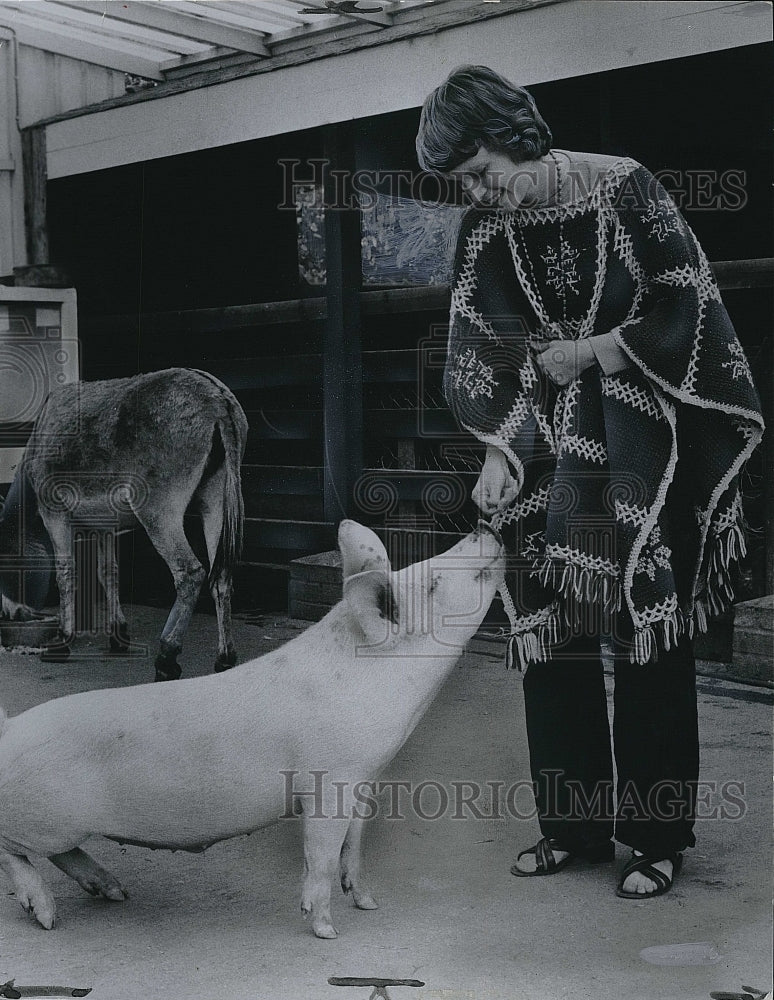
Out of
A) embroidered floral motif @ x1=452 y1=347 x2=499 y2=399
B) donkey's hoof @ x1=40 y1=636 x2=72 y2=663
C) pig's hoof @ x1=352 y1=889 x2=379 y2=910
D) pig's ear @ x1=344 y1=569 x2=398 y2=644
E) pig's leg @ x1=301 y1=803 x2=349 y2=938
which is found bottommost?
pig's hoof @ x1=352 y1=889 x2=379 y2=910

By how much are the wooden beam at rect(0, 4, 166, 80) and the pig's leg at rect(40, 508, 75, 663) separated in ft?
4.86

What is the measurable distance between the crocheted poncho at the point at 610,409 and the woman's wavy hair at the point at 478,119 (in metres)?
0.16

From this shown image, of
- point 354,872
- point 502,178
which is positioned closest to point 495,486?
point 502,178

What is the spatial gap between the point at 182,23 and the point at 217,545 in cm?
154

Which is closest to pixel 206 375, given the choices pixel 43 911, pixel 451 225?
pixel 451 225

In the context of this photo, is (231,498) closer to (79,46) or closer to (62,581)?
(62,581)

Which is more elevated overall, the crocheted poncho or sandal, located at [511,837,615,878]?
the crocheted poncho

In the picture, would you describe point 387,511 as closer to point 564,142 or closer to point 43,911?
point 564,142

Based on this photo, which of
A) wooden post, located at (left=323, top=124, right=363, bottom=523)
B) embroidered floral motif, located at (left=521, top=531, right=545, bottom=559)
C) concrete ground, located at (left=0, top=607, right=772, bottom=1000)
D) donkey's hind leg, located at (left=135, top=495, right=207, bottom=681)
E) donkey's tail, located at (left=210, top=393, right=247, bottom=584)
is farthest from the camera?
wooden post, located at (left=323, top=124, right=363, bottom=523)

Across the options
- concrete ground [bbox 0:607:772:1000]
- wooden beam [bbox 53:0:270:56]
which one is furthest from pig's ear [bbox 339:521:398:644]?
wooden beam [bbox 53:0:270:56]

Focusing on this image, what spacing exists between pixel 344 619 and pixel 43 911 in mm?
811

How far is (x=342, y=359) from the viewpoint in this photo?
445cm

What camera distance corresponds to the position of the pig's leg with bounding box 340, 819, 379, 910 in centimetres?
245

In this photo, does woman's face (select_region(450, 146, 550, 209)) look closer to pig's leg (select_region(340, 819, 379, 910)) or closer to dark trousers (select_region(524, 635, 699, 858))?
dark trousers (select_region(524, 635, 699, 858))
